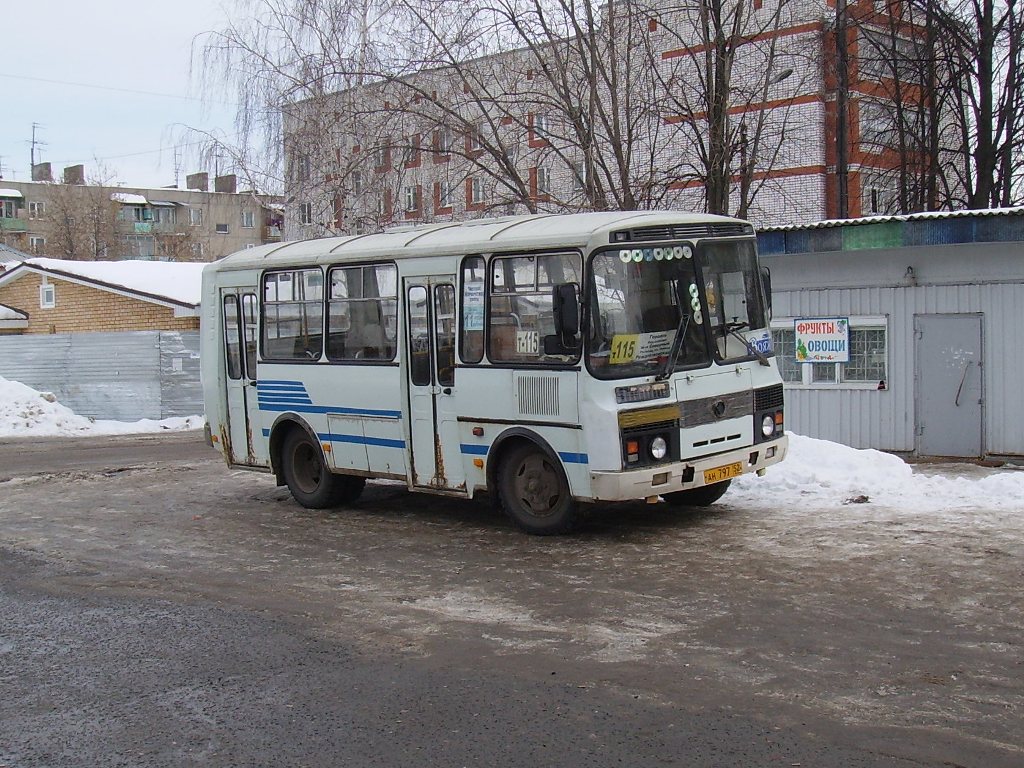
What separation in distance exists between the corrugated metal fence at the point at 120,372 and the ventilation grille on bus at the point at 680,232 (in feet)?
66.8

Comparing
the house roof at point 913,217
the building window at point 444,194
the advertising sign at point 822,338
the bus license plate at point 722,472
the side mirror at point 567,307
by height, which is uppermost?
the building window at point 444,194

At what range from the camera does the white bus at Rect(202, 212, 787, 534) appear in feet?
32.4

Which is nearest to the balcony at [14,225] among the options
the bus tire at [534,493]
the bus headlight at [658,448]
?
the bus tire at [534,493]

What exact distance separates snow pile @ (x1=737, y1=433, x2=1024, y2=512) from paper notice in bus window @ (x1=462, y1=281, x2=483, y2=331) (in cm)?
333

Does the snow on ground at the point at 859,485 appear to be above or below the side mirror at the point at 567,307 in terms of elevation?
below

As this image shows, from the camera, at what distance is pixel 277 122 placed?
70.1ft

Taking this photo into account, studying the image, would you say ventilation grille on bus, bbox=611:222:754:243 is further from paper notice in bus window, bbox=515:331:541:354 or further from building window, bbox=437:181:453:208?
building window, bbox=437:181:453:208

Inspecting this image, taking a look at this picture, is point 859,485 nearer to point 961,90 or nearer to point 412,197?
point 412,197

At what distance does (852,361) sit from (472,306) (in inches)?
296

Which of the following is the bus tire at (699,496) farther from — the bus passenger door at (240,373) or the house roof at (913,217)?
the house roof at (913,217)

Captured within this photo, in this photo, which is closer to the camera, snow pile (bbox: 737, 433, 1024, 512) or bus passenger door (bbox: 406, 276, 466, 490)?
bus passenger door (bbox: 406, 276, 466, 490)

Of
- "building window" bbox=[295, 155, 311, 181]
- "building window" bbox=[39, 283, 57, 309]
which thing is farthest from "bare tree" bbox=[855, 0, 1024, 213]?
"building window" bbox=[39, 283, 57, 309]

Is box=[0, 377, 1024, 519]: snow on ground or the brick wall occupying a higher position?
the brick wall

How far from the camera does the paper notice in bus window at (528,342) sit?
406 inches
